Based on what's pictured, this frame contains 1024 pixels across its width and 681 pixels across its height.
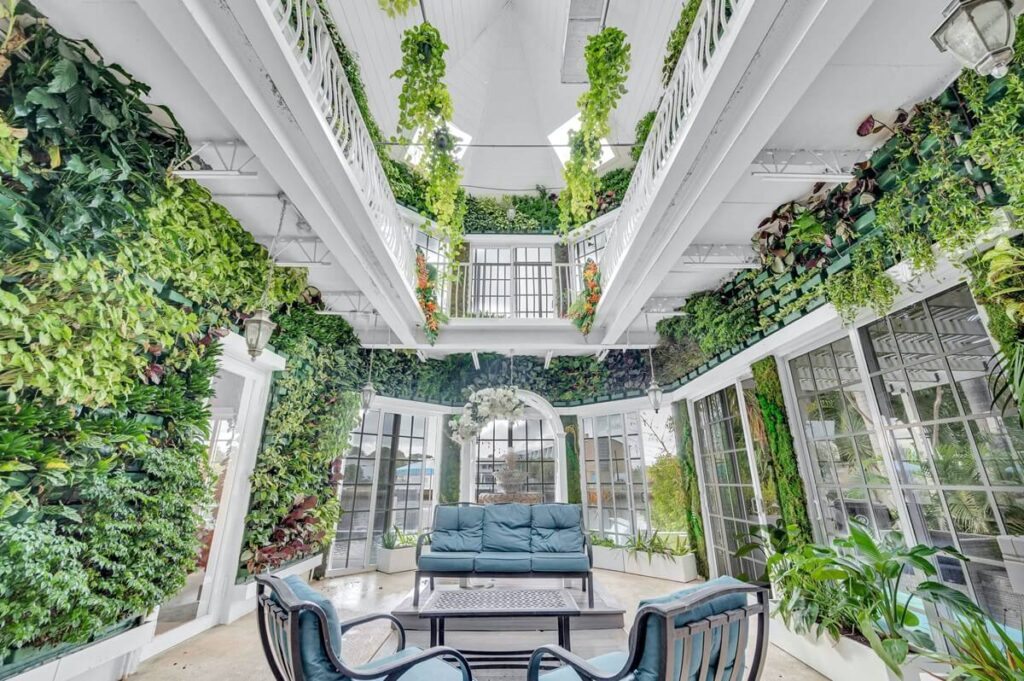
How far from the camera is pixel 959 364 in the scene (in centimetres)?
252

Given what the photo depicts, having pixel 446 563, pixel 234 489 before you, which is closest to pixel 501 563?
pixel 446 563

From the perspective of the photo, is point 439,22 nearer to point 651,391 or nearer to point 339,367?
point 339,367

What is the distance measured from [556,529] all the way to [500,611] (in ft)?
6.21

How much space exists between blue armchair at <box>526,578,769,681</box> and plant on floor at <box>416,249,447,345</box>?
4.12 metres

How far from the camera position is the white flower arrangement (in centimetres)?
546

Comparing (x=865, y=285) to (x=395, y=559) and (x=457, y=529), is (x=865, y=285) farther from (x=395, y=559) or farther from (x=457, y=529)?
(x=395, y=559)

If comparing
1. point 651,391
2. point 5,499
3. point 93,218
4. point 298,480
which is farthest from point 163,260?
point 651,391

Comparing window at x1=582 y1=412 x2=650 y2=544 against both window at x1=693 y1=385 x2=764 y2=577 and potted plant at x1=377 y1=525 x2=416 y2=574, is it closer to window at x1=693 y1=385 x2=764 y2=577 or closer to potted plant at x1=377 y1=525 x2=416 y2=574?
window at x1=693 y1=385 x2=764 y2=577

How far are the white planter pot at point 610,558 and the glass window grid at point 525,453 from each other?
1.15 meters

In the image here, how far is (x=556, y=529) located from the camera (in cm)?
458

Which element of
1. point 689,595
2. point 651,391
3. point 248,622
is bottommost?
point 248,622

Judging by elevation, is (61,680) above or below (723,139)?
below

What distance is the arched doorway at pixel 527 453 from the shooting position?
721 centimetres

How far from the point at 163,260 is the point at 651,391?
5.15 meters
